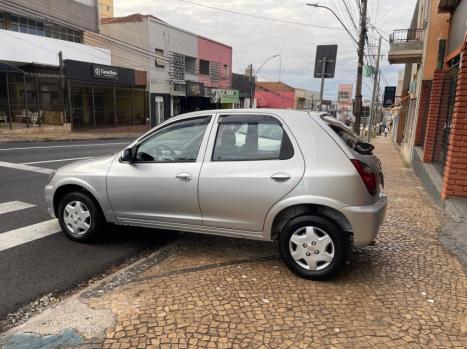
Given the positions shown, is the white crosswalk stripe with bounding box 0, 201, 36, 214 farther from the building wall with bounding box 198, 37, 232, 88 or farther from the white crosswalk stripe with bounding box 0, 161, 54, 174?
the building wall with bounding box 198, 37, 232, 88

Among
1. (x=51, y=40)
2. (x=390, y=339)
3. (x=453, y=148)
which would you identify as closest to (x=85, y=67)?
(x=51, y=40)

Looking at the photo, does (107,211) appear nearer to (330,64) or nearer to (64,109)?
(330,64)

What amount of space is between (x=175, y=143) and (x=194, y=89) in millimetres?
34483

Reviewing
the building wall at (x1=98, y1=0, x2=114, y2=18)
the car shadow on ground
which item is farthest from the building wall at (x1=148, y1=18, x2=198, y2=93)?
the building wall at (x1=98, y1=0, x2=114, y2=18)

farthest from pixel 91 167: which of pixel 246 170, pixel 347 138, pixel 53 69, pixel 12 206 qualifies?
pixel 53 69

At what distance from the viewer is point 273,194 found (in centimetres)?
390

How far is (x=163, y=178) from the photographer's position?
4.35 meters

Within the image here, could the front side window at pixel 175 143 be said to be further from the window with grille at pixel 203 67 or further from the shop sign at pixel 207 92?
the window with grille at pixel 203 67

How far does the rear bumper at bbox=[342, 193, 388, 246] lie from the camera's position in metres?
3.73

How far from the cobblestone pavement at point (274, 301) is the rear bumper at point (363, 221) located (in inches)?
18.0

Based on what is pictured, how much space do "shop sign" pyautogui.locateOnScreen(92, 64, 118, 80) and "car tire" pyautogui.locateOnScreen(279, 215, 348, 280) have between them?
2613 cm

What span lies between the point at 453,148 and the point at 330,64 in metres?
4.99

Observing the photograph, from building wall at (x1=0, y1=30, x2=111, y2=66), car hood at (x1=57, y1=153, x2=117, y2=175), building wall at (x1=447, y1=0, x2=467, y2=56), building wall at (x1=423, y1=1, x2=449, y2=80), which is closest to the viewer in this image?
car hood at (x1=57, y1=153, x2=117, y2=175)

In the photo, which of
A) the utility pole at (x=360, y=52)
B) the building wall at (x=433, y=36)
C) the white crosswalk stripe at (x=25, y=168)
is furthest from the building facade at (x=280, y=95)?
the white crosswalk stripe at (x=25, y=168)
